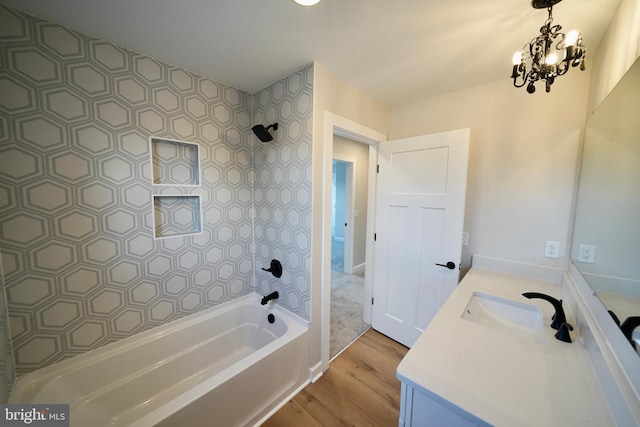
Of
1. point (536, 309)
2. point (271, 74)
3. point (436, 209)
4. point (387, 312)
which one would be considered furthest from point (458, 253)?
point (271, 74)

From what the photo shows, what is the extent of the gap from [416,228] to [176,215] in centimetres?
200

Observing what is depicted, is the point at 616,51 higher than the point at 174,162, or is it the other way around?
the point at 616,51

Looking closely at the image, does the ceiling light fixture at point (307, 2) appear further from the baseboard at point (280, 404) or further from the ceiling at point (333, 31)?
the baseboard at point (280, 404)

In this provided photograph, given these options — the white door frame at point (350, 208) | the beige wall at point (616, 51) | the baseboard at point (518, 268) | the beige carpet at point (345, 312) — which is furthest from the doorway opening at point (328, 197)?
the white door frame at point (350, 208)

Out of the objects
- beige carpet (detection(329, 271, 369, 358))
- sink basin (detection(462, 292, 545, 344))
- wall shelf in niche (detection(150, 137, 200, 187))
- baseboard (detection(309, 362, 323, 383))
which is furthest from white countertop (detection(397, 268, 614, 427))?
wall shelf in niche (detection(150, 137, 200, 187))

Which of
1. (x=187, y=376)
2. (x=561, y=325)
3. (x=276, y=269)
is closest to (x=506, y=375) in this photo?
(x=561, y=325)

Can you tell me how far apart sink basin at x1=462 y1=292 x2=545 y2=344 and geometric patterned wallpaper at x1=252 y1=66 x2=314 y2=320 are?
1.08m

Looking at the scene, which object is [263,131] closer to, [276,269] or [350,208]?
[276,269]

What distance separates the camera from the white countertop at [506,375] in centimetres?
65

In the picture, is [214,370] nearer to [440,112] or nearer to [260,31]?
[260,31]

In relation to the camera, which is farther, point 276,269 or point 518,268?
point 276,269

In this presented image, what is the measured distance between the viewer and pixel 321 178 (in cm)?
165

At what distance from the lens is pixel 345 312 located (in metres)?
2.73

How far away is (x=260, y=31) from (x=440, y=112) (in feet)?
5.20
